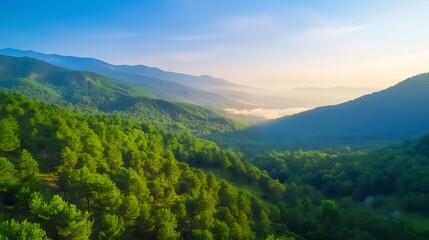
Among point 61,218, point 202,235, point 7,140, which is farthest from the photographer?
point 7,140

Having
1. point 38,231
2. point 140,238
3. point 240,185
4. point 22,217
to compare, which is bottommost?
point 240,185

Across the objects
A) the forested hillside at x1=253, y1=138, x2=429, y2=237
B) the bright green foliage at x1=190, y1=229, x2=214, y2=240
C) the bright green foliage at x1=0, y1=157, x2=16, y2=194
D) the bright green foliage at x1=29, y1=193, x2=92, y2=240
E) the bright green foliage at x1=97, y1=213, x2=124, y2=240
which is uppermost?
the bright green foliage at x1=0, y1=157, x2=16, y2=194

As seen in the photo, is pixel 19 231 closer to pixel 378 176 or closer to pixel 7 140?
pixel 7 140

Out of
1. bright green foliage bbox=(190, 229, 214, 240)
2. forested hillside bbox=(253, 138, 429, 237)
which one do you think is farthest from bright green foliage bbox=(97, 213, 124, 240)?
forested hillside bbox=(253, 138, 429, 237)

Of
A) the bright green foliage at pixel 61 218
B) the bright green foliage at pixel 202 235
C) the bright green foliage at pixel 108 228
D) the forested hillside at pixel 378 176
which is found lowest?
the forested hillside at pixel 378 176

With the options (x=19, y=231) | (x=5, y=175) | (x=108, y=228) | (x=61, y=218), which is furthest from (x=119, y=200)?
(x=19, y=231)

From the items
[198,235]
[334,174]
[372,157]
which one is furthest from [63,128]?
[372,157]

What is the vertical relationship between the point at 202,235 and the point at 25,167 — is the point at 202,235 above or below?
below

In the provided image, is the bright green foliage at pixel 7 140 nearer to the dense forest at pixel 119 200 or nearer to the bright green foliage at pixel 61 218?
the dense forest at pixel 119 200

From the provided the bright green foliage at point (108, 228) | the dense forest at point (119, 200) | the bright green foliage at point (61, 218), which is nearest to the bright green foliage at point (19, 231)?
the dense forest at point (119, 200)

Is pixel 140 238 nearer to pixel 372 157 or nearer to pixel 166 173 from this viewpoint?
pixel 166 173

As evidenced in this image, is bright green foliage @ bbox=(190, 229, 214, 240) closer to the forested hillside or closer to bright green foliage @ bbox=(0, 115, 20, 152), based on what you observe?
bright green foliage @ bbox=(0, 115, 20, 152)
